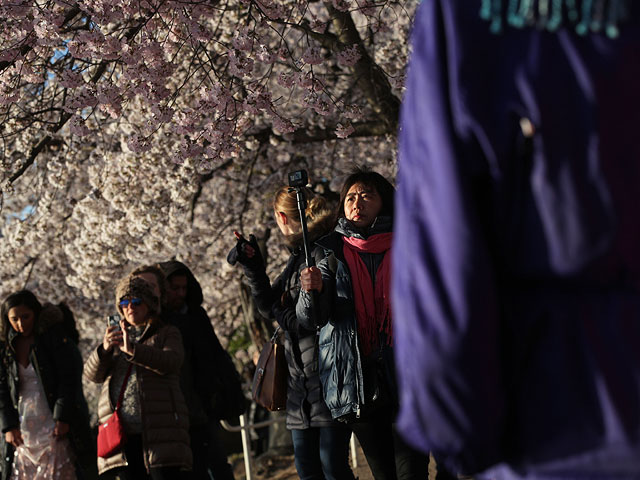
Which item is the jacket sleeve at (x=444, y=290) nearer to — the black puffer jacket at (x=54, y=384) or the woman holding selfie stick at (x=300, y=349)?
the woman holding selfie stick at (x=300, y=349)

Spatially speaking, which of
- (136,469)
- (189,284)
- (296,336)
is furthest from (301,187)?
(136,469)

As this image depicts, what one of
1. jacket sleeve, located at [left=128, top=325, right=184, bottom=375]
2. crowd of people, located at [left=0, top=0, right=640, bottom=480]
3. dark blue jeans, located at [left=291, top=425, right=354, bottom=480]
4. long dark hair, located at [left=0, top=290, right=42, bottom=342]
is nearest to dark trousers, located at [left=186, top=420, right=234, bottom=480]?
jacket sleeve, located at [left=128, top=325, right=184, bottom=375]

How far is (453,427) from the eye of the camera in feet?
4.14

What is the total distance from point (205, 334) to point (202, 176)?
238 inches

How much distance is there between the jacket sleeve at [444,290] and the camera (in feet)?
4.08

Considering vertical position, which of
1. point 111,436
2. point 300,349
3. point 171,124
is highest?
point 171,124

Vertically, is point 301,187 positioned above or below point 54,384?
above

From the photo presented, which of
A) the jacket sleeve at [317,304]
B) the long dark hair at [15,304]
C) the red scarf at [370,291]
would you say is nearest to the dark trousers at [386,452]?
the red scarf at [370,291]

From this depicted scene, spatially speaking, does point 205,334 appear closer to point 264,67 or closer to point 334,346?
point 334,346

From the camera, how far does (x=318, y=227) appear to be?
15.4ft

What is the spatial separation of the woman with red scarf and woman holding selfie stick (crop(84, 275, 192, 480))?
1117 millimetres

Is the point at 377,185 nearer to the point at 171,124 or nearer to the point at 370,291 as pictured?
the point at 370,291

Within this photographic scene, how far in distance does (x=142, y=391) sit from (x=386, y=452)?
1452mm

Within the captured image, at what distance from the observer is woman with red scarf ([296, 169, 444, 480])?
3.88m
